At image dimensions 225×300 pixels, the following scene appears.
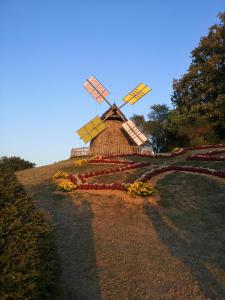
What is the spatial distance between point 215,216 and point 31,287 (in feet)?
31.5

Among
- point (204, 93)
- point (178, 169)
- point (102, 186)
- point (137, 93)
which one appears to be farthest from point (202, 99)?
point (102, 186)

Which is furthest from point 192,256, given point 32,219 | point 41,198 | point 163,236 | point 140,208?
point 41,198

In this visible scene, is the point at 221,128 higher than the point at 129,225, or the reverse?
the point at 221,128

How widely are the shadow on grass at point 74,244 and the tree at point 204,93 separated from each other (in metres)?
28.5

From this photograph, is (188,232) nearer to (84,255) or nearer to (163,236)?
(163,236)

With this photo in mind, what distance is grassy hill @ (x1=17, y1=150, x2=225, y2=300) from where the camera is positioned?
10094 millimetres

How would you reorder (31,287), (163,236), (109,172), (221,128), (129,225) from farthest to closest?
(221,128) < (109,172) < (129,225) < (163,236) < (31,287)

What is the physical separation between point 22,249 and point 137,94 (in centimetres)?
3635

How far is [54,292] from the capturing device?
24.8 feet

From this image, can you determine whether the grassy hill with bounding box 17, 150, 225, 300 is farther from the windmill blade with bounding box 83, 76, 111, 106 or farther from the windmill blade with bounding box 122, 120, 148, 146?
the windmill blade with bounding box 83, 76, 111, 106

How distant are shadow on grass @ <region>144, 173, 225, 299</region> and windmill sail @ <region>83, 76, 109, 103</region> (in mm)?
23477

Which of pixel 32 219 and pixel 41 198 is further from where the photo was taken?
pixel 41 198

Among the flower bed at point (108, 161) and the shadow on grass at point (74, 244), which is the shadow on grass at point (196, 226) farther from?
the flower bed at point (108, 161)

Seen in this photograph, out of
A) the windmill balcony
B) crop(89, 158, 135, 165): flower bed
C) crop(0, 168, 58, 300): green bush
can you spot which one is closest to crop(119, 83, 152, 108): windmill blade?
the windmill balcony
